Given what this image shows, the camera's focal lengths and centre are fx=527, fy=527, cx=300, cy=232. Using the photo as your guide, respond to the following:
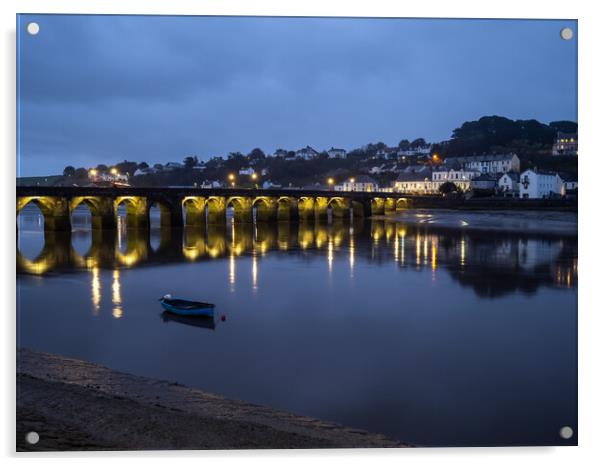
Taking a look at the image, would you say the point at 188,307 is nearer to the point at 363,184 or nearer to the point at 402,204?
the point at 402,204

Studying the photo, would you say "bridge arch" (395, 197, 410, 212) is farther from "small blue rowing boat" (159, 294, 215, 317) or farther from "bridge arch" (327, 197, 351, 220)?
"small blue rowing boat" (159, 294, 215, 317)

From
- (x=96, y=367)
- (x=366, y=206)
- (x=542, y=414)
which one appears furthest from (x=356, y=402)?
(x=366, y=206)

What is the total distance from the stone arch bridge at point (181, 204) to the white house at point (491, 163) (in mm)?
32371

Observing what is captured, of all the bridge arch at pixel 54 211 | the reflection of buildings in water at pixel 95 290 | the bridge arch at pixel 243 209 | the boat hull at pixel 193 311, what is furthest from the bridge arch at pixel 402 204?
the boat hull at pixel 193 311

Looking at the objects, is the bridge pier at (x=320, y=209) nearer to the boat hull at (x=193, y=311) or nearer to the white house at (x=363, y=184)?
the boat hull at (x=193, y=311)

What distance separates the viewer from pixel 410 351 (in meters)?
11.0

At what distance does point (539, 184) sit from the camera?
6100 centimetres

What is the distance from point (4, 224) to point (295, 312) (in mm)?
8332

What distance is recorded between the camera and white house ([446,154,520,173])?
89.4 m

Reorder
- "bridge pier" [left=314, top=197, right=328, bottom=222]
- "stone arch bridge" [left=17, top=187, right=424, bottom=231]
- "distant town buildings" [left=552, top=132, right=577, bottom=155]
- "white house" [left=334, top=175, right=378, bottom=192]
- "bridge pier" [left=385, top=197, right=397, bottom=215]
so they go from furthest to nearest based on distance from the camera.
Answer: "white house" [left=334, top=175, right=378, bottom=192]
"bridge pier" [left=385, top=197, right=397, bottom=215]
"bridge pier" [left=314, top=197, right=328, bottom=222]
"stone arch bridge" [left=17, top=187, right=424, bottom=231]
"distant town buildings" [left=552, top=132, right=577, bottom=155]

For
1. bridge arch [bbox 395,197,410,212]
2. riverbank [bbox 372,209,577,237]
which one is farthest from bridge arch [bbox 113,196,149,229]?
bridge arch [bbox 395,197,410,212]

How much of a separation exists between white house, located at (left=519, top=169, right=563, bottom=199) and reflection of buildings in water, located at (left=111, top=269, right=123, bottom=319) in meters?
48.9

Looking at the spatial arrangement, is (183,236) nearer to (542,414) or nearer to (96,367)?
(96,367)

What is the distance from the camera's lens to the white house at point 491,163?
293 ft
